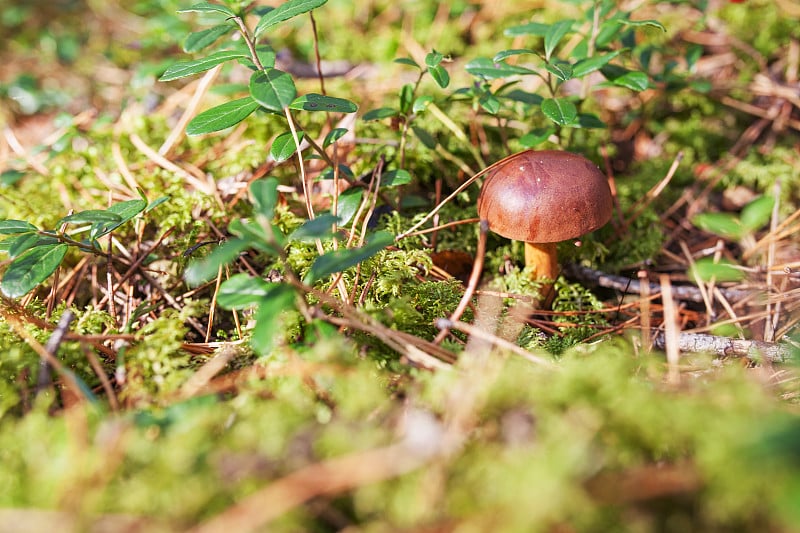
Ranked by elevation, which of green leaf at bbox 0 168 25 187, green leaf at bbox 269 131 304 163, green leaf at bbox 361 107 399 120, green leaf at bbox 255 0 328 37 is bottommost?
green leaf at bbox 0 168 25 187

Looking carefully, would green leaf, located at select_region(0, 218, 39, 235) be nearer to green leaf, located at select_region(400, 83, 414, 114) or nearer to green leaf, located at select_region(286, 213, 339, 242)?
green leaf, located at select_region(286, 213, 339, 242)

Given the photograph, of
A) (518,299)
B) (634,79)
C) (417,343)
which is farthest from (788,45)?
(417,343)

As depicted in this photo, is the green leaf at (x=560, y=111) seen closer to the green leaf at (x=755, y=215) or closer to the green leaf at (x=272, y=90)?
the green leaf at (x=755, y=215)

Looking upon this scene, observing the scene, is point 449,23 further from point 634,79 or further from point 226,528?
point 226,528

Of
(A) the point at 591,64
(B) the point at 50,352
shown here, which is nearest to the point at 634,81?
(A) the point at 591,64

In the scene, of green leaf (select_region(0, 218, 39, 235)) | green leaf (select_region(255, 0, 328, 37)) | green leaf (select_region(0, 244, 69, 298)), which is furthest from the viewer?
green leaf (select_region(255, 0, 328, 37))

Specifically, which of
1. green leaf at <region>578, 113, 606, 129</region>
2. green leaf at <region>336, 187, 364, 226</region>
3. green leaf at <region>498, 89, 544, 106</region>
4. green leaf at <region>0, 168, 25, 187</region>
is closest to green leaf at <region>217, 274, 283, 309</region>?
green leaf at <region>336, 187, 364, 226</region>
